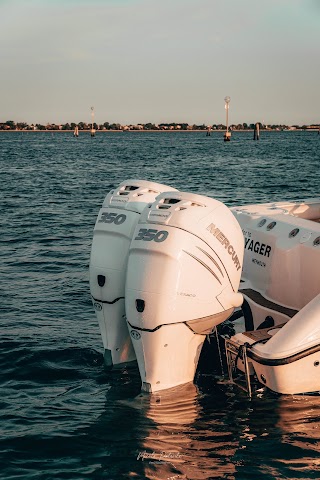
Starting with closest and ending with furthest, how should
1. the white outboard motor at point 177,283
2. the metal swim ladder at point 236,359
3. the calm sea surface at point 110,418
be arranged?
the calm sea surface at point 110,418
the white outboard motor at point 177,283
the metal swim ladder at point 236,359

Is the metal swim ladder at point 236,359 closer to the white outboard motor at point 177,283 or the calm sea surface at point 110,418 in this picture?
the calm sea surface at point 110,418

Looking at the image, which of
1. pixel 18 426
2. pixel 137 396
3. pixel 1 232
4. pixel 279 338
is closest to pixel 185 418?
pixel 137 396

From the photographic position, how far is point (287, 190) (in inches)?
1384

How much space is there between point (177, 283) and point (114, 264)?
1.02m

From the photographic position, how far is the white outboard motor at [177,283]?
7.13 metres

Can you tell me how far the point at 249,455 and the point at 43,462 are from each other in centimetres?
191

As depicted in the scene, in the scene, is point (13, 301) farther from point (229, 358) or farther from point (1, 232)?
point (1, 232)

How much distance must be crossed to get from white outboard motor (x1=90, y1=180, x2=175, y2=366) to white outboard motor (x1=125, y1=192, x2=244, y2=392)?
469mm

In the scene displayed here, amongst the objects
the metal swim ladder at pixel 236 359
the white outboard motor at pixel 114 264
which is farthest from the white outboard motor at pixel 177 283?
the white outboard motor at pixel 114 264

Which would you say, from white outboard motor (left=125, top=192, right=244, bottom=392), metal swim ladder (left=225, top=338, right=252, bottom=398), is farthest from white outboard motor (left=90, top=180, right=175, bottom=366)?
metal swim ladder (left=225, top=338, right=252, bottom=398)

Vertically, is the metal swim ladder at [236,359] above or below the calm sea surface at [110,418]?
above

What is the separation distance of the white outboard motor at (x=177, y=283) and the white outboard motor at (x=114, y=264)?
1.54ft

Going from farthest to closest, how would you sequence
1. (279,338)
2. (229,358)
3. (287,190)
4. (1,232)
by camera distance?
(287,190), (1,232), (229,358), (279,338)

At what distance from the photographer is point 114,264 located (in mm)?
7863
